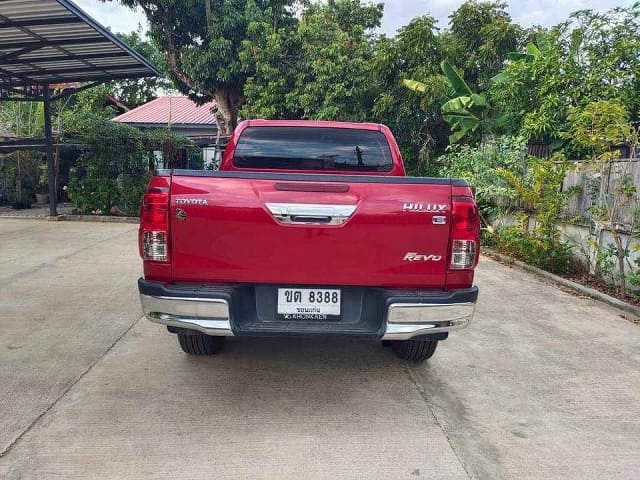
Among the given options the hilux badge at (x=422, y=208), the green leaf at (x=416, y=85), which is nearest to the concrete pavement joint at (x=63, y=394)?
the hilux badge at (x=422, y=208)

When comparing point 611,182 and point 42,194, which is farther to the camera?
point 42,194

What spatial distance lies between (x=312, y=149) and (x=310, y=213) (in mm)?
1639

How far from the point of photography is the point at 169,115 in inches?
938

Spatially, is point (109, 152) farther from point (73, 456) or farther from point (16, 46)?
point (73, 456)

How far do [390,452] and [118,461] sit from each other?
1460mm

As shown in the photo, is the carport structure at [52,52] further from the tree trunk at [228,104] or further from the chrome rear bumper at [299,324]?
the chrome rear bumper at [299,324]

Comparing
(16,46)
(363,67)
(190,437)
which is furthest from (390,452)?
(363,67)

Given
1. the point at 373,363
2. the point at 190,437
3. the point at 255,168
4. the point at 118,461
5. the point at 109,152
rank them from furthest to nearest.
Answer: the point at 109,152 → the point at 255,168 → the point at 373,363 → the point at 190,437 → the point at 118,461

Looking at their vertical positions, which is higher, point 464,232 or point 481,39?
point 481,39

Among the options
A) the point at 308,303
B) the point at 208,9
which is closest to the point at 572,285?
the point at 308,303

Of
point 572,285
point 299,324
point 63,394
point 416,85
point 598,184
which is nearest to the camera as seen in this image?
point 299,324

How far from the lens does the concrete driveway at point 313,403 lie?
2777mm

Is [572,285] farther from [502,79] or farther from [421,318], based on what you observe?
[502,79]

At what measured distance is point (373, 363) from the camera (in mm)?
4207
